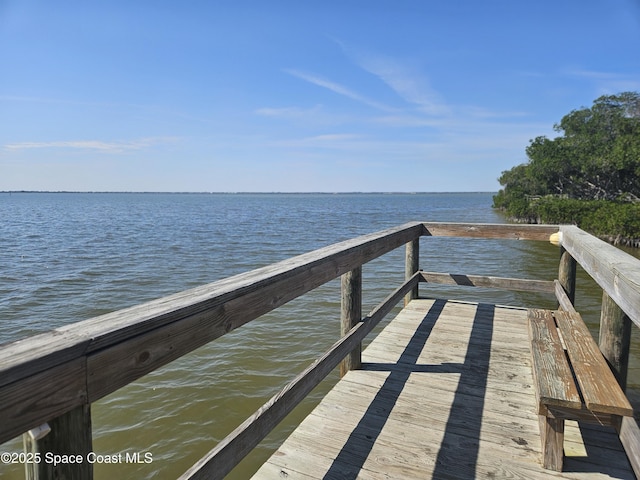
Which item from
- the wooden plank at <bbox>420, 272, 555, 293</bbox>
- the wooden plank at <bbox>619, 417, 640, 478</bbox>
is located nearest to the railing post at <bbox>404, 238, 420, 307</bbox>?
the wooden plank at <bbox>420, 272, 555, 293</bbox>

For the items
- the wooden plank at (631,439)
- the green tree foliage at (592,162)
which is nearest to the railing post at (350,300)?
the wooden plank at (631,439)

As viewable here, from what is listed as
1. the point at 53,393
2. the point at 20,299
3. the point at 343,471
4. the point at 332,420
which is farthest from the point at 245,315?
the point at 20,299

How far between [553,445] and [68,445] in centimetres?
249

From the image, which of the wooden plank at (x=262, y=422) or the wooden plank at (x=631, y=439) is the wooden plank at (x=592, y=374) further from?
the wooden plank at (x=262, y=422)

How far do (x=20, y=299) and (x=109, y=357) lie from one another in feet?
→ 41.4

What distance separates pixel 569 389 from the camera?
234 cm

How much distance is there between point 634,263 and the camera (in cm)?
228

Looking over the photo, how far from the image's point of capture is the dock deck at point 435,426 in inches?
98.7

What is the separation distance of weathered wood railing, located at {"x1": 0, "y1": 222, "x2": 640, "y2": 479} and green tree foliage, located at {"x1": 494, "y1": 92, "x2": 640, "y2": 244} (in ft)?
74.5

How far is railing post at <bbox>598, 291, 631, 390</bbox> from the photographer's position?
2.89m

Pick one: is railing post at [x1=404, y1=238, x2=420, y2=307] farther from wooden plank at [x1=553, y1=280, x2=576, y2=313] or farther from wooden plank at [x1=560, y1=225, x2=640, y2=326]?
wooden plank at [x1=560, y1=225, x2=640, y2=326]

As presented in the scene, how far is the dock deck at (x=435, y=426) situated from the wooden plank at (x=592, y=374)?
0.54 m

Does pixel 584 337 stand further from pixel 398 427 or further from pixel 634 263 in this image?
pixel 398 427

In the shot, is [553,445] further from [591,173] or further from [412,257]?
[591,173]
